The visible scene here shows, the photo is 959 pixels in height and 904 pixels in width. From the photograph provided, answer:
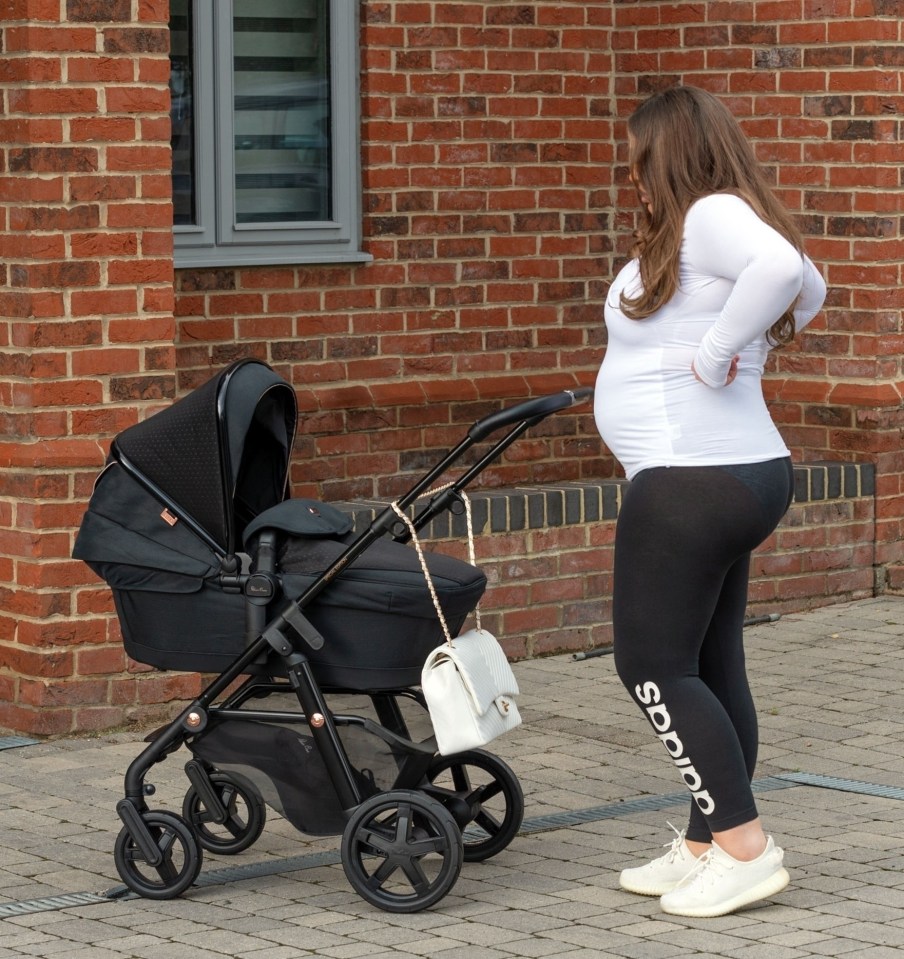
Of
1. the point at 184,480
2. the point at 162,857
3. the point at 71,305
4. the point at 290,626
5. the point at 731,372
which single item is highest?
the point at 71,305

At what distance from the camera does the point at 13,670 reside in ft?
22.4

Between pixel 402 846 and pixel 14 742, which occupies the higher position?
pixel 402 846

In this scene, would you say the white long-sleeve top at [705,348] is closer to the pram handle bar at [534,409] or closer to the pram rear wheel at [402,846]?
the pram handle bar at [534,409]

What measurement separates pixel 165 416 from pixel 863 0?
15.4 feet

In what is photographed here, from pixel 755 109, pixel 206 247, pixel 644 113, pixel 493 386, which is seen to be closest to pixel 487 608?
pixel 493 386

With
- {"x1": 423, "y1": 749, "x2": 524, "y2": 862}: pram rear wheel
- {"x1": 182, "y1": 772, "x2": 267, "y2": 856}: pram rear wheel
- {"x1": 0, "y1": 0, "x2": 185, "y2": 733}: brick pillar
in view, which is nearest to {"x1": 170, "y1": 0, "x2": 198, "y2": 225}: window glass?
{"x1": 0, "y1": 0, "x2": 185, "y2": 733}: brick pillar

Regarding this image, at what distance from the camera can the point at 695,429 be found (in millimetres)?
4711

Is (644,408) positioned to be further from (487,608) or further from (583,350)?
(583,350)

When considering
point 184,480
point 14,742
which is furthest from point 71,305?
point 184,480

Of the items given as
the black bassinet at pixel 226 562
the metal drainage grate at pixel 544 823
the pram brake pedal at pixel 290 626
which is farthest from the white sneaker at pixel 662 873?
the pram brake pedal at pixel 290 626

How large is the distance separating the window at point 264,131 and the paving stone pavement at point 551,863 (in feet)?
7.01

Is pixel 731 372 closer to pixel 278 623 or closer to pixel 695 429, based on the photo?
pixel 695 429

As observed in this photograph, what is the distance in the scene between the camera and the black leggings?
4695 mm

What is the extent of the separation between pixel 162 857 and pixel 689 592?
145cm
